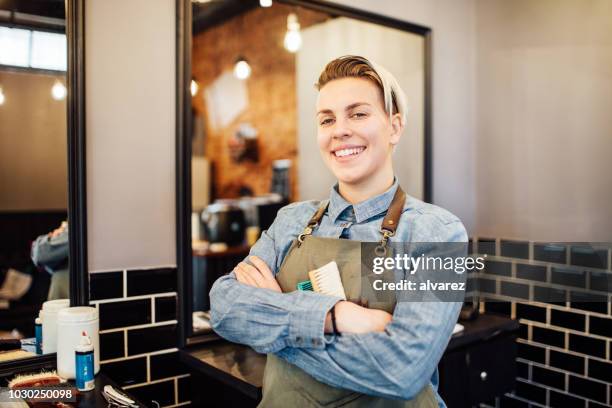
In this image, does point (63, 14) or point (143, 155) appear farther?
point (143, 155)

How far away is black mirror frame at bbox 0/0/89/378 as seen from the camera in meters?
1.86

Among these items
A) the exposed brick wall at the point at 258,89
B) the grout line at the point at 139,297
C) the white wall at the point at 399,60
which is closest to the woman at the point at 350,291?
the grout line at the point at 139,297

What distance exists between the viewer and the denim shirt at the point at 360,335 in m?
1.33

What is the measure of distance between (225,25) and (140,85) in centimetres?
500

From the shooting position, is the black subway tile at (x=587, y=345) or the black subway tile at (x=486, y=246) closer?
the black subway tile at (x=587, y=345)

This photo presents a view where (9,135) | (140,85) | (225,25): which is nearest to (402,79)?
(140,85)

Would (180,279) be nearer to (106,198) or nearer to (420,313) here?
(106,198)

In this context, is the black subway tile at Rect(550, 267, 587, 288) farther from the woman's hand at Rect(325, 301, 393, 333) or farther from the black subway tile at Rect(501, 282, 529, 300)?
the woman's hand at Rect(325, 301, 393, 333)

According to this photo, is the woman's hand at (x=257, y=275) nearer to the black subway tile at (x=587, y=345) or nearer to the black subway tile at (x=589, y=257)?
the black subway tile at (x=589, y=257)

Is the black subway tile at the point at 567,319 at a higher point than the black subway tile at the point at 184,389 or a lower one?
higher

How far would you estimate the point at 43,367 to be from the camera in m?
1.85

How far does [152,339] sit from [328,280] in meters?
0.90

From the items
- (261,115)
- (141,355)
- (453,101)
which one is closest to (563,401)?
(453,101)

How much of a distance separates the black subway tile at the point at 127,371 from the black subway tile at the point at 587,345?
2.10 meters
